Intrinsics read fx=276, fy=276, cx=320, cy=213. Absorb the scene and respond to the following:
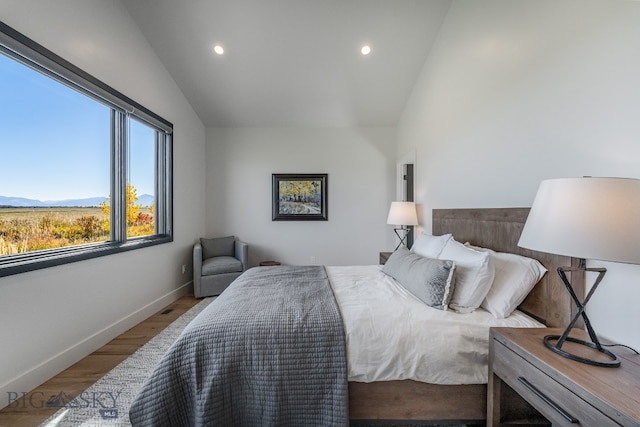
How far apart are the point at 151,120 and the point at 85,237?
1452 millimetres

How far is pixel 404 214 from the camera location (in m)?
3.55

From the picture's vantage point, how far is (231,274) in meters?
3.78

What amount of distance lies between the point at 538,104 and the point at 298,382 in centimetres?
208

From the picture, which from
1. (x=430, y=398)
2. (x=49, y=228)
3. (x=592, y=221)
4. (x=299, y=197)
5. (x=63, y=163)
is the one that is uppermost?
(x=63, y=163)

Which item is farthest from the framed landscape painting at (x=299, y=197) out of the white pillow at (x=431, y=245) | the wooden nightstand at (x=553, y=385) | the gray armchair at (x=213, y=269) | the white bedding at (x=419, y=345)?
the wooden nightstand at (x=553, y=385)

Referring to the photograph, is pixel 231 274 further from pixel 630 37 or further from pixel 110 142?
pixel 630 37

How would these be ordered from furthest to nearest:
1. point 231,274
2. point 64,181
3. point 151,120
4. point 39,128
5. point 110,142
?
point 231,274 < point 151,120 < point 110,142 < point 64,181 < point 39,128

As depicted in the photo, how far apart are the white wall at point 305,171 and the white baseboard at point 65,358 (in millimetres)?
1927

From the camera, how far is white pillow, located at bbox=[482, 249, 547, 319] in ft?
5.10

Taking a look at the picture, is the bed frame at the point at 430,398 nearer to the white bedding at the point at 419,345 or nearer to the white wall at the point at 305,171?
the white bedding at the point at 419,345

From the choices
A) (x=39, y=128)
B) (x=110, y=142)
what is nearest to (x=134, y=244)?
(x=110, y=142)

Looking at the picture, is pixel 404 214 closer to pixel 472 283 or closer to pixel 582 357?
pixel 472 283

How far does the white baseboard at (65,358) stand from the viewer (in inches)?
67.4

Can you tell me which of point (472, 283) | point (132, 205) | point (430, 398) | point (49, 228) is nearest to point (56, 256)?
point (49, 228)
